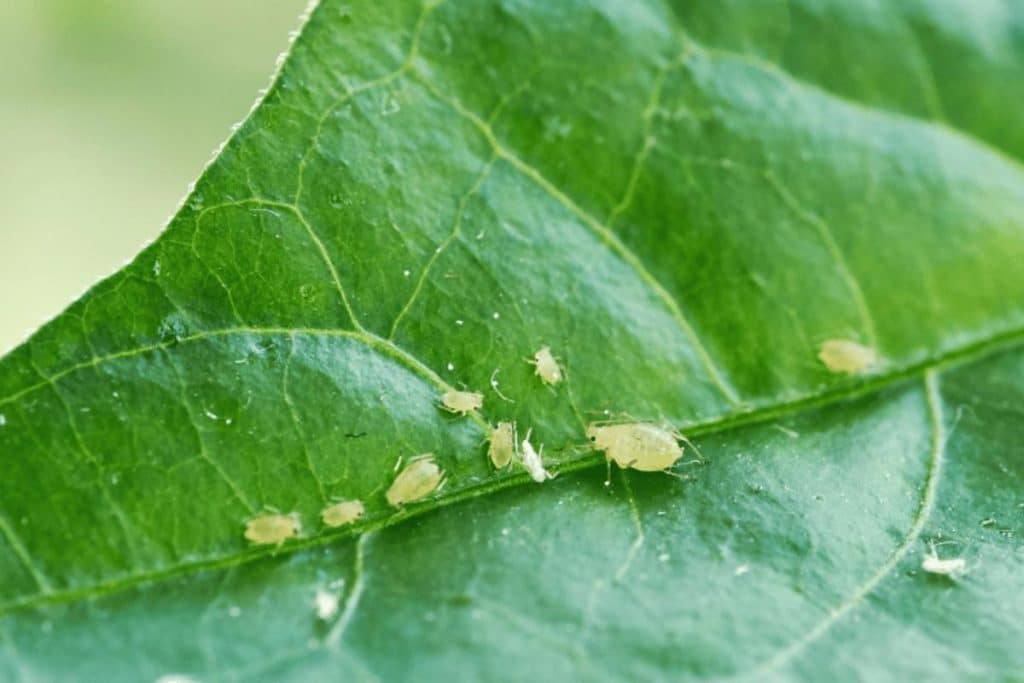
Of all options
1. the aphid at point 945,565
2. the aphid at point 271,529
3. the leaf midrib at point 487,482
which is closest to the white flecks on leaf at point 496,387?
the leaf midrib at point 487,482

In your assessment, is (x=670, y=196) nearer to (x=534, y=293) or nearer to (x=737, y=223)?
(x=737, y=223)

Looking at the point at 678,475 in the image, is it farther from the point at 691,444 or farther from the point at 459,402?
the point at 459,402

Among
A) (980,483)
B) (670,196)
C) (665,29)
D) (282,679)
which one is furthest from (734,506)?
(665,29)

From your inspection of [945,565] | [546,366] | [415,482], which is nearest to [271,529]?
[415,482]

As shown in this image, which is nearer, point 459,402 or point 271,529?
point 271,529

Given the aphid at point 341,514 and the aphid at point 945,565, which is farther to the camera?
the aphid at point 945,565

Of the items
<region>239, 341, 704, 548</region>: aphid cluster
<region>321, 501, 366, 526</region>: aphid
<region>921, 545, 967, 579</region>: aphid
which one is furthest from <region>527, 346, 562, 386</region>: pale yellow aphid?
<region>921, 545, 967, 579</region>: aphid

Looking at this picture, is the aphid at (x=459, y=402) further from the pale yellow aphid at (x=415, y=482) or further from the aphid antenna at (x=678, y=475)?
the aphid antenna at (x=678, y=475)
